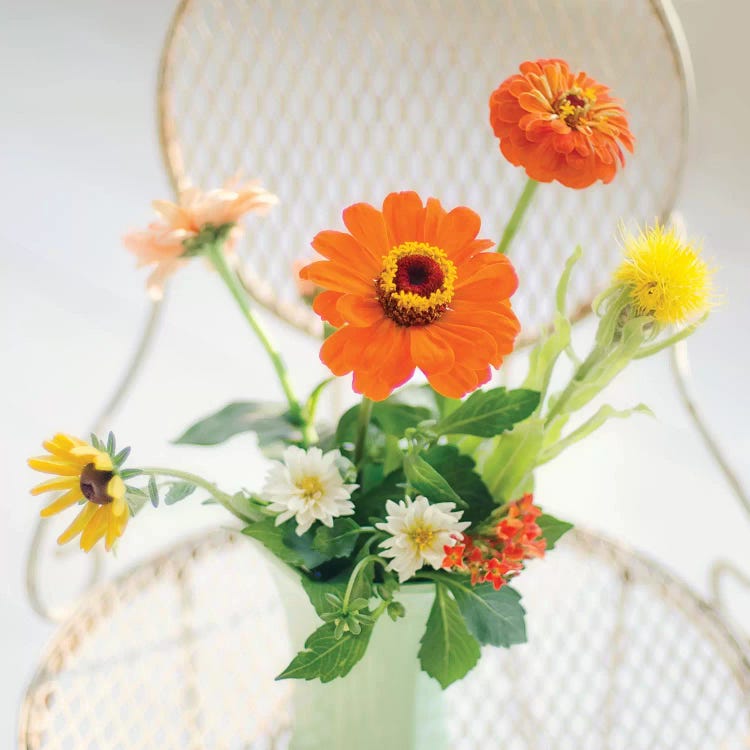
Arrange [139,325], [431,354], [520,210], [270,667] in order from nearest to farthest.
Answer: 1. [431,354]
2. [520,210]
3. [270,667]
4. [139,325]

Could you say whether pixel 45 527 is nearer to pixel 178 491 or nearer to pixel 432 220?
pixel 178 491

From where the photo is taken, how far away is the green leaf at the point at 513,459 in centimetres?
46

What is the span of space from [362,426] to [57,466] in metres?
0.15

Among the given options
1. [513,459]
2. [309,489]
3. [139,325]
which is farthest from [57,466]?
[139,325]

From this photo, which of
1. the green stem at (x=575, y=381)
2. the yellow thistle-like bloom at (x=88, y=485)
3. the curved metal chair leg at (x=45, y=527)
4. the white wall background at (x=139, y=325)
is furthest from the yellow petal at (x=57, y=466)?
the white wall background at (x=139, y=325)

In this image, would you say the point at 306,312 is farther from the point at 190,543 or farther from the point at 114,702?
the point at 114,702

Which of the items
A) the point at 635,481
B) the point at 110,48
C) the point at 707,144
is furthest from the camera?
the point at 110,48

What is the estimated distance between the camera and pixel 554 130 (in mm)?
398

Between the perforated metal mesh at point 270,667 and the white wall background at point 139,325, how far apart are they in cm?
36

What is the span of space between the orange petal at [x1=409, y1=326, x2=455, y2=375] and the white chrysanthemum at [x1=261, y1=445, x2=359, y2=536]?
0.28 feet

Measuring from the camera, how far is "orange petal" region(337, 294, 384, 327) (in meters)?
0.36

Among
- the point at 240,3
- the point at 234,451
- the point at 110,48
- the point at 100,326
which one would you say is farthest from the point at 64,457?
the point at 110,48

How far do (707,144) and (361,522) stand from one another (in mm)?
1194

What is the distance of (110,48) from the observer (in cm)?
179
